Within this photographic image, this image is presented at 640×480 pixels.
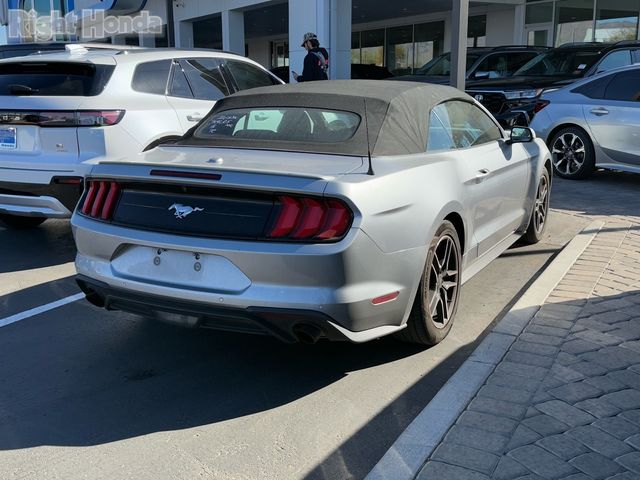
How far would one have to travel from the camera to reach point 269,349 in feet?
13.3

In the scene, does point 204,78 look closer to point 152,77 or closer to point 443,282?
point 152,77

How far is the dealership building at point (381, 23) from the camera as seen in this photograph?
17453 mm

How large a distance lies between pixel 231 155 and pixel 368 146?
778 mm

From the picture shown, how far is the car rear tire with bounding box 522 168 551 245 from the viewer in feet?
19.9

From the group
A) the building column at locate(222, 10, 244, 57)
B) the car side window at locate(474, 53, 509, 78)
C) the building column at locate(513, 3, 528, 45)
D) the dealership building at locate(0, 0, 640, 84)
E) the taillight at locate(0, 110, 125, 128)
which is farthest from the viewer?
the building column at locate(513, 3, 528, 45)

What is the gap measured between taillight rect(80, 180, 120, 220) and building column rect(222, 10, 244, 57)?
61.8 ft

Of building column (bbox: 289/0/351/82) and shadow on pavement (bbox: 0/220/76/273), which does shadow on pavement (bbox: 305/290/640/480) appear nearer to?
shadow on pavement (bbox: 0/220/76/273)

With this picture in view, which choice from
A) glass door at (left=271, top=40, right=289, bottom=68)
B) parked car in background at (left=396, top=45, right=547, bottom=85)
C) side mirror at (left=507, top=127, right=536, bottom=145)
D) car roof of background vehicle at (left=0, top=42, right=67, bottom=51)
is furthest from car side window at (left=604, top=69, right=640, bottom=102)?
glass door at (left=271, top=40, right=289, bottom=68)

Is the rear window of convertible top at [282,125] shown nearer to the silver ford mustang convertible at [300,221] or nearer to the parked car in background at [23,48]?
the silver ford mustang convertible at [300,221]

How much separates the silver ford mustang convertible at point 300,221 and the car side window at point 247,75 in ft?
10.5

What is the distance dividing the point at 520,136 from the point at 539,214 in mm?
1188

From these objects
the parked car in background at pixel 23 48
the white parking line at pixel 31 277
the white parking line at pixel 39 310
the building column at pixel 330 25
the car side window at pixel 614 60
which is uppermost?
the building column at pixel 330 25

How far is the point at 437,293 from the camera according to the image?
3914 millimetres

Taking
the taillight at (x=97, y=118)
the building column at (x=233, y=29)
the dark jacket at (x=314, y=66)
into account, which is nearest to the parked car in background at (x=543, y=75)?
the dark jacket at (x=314, y=66)
